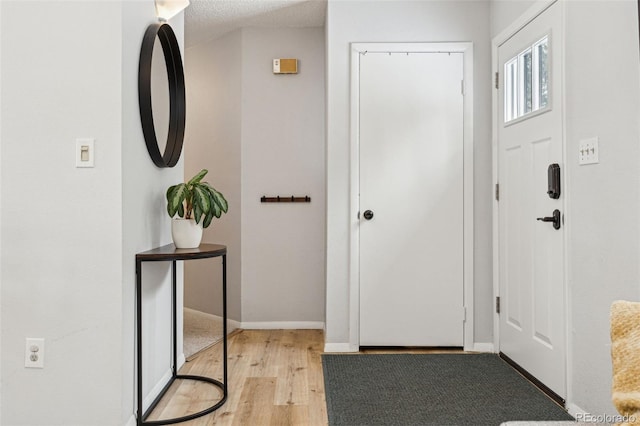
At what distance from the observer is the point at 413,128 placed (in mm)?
3365

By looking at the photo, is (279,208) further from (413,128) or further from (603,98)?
(603,98)

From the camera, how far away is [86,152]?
2.00m

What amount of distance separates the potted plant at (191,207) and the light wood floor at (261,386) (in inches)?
30.9

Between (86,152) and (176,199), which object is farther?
(176,199)

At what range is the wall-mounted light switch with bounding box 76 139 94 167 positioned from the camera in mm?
1997

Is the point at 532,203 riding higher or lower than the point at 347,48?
lower

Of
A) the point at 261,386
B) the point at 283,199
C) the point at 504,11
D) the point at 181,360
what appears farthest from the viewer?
the point at 283,199

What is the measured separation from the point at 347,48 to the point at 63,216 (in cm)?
217

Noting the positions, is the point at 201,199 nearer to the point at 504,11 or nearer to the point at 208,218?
the point at 208,218

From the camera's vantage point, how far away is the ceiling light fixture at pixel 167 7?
2.52 metres

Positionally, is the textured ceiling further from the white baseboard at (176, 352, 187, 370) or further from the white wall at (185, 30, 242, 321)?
the white baseboard at (176, 352, 187, 370)

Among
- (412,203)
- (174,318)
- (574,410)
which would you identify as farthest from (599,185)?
(174,318)

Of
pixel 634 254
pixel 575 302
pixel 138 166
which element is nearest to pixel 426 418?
pixel 575 302

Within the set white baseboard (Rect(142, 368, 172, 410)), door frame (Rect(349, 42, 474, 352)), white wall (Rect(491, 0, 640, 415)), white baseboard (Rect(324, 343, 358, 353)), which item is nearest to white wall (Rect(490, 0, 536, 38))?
door frame (Rect(349, 42, 474, 352))
